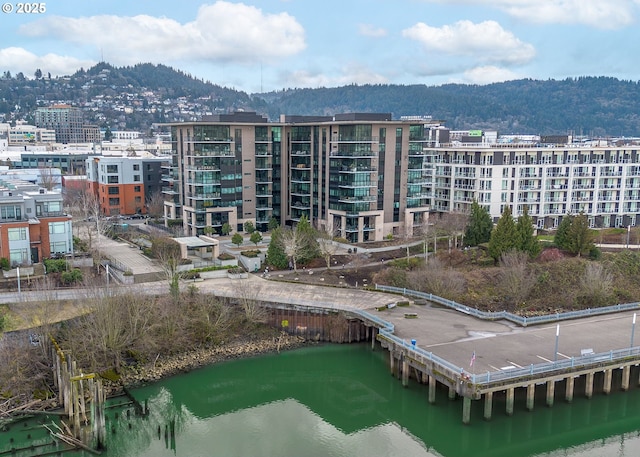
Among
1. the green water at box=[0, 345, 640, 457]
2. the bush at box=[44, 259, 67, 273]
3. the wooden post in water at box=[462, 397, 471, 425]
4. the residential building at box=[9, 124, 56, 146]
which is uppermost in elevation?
the residential building at box=[9, 124, 56, 146]

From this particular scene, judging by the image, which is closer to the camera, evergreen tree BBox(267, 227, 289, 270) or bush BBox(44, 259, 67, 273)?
bush BBox(44, 259, 67, 273)

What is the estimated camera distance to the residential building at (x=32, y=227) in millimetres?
51000

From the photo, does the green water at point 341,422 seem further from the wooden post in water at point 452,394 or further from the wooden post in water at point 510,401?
the wooden post in water at point 510,401

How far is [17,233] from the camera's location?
168 ft

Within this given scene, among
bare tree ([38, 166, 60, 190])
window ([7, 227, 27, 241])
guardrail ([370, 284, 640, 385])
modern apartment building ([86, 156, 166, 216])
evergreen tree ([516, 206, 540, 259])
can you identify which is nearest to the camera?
guardrail ([370, 284, 640, 385])

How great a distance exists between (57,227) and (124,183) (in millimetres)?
39254

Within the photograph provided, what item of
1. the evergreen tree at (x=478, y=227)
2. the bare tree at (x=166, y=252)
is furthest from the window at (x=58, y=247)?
the evergreen tree at (x=478, y=227)

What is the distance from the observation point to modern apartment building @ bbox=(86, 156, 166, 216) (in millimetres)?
91938

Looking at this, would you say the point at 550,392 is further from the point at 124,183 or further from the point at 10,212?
the point at 124,183

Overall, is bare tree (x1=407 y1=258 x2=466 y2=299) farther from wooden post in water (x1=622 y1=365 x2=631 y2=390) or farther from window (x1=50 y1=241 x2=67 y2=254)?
window (x1=50 y1=241 x2=67 y2=254)

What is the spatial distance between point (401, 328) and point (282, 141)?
42916 mm

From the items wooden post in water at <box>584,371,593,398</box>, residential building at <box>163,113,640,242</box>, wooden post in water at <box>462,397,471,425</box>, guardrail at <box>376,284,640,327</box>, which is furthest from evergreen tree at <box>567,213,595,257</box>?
wooden post in water at <box>462,397,471,425</box>

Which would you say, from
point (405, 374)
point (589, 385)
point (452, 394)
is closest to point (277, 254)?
point (405, 374)

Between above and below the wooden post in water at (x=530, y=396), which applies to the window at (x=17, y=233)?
above
